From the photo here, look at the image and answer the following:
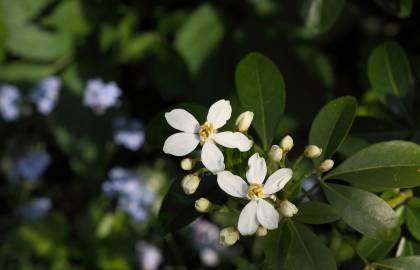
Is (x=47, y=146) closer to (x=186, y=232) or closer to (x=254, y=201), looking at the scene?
(x=186, y=232)

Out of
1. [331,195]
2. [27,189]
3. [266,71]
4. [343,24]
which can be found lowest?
[27,189]

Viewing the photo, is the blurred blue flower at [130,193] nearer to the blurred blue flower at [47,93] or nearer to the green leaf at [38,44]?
the blurred blue flower at [47,93]

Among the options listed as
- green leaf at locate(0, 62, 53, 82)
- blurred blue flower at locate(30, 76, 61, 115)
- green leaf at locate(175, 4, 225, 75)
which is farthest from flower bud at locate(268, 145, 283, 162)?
green leaf at locate(0, 62, 53, 82)

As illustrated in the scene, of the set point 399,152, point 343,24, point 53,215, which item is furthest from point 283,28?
point 399,152

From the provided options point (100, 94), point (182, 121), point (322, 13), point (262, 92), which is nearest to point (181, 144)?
point (182, 121)

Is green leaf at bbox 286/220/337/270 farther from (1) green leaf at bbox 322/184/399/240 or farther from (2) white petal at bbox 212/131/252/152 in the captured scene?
(2) white petal at bbox 212/131/252/152

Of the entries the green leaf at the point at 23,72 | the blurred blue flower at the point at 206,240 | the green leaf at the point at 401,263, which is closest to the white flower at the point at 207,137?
the green leaf at the point at 401,263
